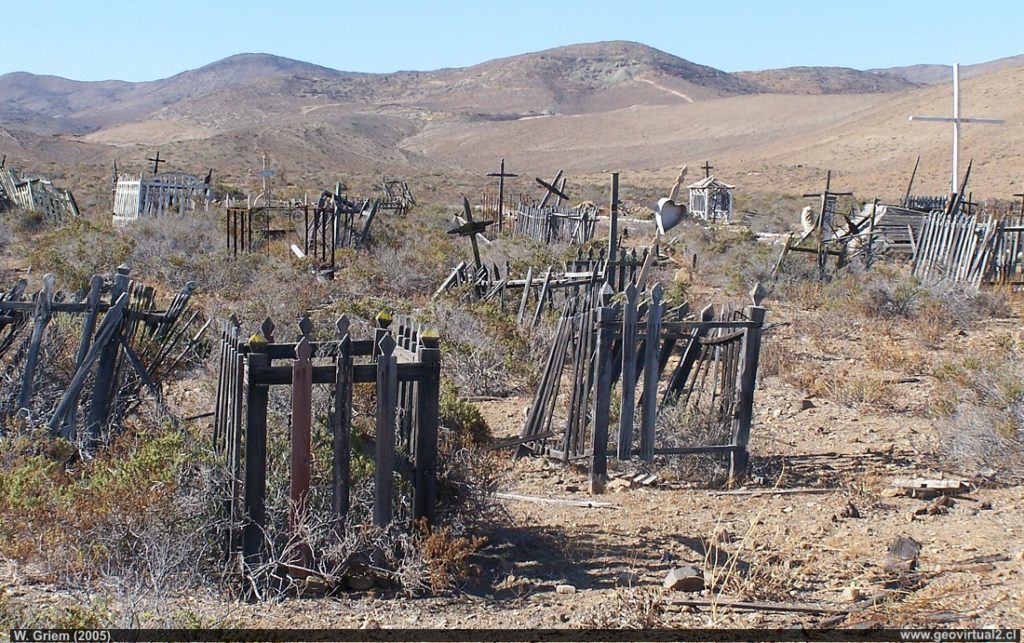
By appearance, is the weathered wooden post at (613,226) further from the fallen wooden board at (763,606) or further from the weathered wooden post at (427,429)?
the fallen wooden board at (763,606)

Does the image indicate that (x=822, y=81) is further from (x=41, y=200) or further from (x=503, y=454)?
(x=503, y=454)

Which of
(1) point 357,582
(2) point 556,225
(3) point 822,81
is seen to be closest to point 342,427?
(1) point 357,582

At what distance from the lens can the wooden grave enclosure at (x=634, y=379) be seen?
6590 millimetres

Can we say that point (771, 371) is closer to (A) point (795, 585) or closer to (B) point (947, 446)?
(B) point (947, 446)

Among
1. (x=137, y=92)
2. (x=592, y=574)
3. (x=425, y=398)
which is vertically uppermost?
(x=137, y=92)

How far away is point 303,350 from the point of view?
456 centimetres

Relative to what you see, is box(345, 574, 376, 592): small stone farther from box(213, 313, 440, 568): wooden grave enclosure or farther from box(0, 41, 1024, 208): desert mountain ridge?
box(0, 41, 1024, 208): desert mountain ridge

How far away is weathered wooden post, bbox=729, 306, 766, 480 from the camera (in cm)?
684

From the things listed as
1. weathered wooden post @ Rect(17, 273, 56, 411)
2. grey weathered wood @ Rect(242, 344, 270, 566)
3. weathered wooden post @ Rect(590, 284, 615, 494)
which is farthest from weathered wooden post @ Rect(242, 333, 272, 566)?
weathered wooden post @ Rect(590, 284, 615, 494)

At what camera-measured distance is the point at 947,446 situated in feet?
23.8

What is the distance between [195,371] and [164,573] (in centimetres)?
466

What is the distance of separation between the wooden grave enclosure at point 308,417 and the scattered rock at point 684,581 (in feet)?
4.10

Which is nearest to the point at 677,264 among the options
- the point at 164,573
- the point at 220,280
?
the point at 220,280

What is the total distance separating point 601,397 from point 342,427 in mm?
Answer: 2312
